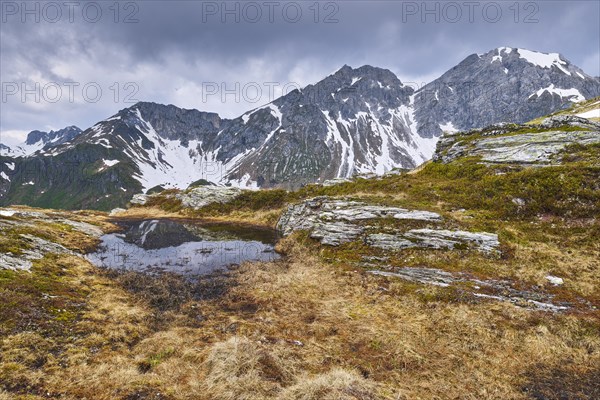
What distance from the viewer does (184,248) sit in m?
34.3

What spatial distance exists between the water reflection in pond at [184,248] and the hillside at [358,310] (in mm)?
2632

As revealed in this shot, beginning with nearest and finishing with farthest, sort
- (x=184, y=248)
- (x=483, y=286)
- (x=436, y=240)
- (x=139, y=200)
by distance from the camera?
(x=483, y=286), (x=436, y=240), (x=184, y=248), (x=139, y=200)

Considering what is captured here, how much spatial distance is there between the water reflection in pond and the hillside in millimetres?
2632

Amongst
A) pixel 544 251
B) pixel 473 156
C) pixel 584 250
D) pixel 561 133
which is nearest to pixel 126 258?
pixel 544 251

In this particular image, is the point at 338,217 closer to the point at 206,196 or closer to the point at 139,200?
the point at 206,196

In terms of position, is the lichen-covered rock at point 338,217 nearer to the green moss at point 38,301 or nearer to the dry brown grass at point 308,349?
the dry brown grass at point 308,349

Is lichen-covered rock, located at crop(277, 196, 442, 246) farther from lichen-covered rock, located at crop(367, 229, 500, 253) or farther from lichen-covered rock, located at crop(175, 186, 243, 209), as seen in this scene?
lichen-covered rock, located at crop(175, 186, 243, 209)

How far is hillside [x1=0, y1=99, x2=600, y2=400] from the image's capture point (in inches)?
414

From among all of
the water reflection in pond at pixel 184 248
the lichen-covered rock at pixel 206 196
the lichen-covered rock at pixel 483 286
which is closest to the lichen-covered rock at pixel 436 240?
the lichen-covered rock at pixel 483 286

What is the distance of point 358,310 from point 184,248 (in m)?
24.2

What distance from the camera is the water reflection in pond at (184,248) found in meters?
27.5

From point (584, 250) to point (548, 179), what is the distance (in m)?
11.8

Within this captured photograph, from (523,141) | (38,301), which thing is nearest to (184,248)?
(38,301)

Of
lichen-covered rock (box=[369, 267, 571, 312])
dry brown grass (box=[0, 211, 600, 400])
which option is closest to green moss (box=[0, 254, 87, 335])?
dry brown grass (box=[0, 211, 600, 400])
